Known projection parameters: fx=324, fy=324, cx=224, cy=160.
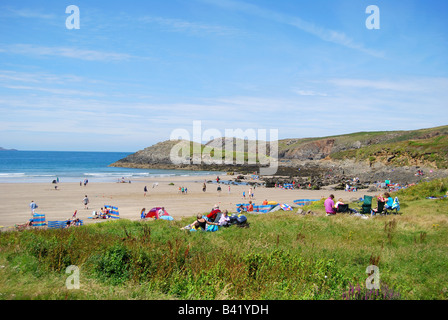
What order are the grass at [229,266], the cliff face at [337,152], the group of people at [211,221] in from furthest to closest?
the cliff face at [337,152]
the group of people at [211,221]
the grass at [229,266]

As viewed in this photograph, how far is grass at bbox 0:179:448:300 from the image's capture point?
19.8ft

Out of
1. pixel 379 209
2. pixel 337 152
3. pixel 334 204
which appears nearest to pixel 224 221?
pixel 334 204

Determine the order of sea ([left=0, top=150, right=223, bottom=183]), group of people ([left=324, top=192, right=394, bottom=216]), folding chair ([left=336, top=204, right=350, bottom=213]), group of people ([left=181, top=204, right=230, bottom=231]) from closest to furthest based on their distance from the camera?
group of people ([left=181, top=204, right=230, bottom=231]) → group of people ([left=324, top=192, right=394, bottom=216]) → folding chair ([left=336, top=204, right=350, bottom=213]) → sea ([left=0, top=150, right=223, bottom=183])

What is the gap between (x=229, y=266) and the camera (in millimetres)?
7289

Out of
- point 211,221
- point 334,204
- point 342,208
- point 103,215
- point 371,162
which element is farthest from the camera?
point 371,162

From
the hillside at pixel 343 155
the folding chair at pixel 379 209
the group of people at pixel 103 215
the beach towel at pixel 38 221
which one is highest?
the hillside at pixel 343 155

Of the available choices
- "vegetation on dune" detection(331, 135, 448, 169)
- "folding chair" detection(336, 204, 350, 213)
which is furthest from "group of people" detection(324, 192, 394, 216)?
"vegetation on dune" detection(331, 135, 448, 169)

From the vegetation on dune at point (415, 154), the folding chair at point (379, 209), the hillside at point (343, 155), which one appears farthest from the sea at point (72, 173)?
the folding chair at point (379, 209)

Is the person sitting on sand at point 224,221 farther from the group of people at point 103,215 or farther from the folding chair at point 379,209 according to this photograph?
the group of people at point 103,215

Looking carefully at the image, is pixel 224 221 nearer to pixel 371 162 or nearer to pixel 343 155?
pixel 371 162

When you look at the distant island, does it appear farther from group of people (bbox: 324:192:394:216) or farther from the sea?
group of people (bbox: 324:192:394:216)

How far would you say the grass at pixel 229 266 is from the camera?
602 centimetres

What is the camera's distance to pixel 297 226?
Result: 1317 centimetres

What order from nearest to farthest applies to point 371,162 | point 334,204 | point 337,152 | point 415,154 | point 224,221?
1. point 224,221
2. point 334,204
3. point 415,154
4. point 371,162
5. point 337,152
